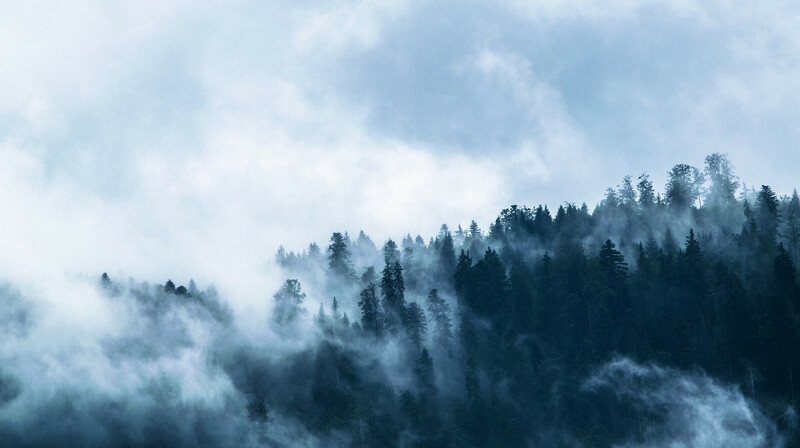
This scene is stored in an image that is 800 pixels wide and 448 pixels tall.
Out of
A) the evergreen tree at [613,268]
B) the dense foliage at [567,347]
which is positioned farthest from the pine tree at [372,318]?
the evergreen tree at [613,268]

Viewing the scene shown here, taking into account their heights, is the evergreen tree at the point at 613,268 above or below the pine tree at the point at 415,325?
above

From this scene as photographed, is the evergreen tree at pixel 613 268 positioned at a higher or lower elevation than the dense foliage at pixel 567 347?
higher

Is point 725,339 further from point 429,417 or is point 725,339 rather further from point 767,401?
point 429,417

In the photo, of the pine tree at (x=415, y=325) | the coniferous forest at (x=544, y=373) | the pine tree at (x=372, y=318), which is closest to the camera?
the coniferous forest at (x=544, y=373)

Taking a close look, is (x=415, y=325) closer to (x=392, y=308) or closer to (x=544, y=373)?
(x=392, y=308)

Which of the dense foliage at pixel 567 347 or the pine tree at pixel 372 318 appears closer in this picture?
the dense foliage at pixel 567 347

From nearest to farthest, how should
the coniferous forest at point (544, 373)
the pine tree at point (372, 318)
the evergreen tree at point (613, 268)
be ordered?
the coniferous forest at point (544, 373), the evergreen tree at point (613, 268), the pine tree at point (372, 318)

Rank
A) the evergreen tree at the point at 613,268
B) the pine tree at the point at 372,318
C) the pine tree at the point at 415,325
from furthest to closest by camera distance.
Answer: the pine tree at the point at 372,318 < the pine tree at the point at 415,325 < the evergreen tree at the point at 613,268

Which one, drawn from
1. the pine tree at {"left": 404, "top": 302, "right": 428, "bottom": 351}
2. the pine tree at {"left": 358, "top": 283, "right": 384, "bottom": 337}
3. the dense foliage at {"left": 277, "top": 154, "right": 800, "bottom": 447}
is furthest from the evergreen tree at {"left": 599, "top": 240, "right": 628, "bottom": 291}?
the pine tree at {"left": 358, "top": 283, "right": 384, "bottom": 337}

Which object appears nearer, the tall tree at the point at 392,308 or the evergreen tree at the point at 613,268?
the evergreen tree at the point at 613,268

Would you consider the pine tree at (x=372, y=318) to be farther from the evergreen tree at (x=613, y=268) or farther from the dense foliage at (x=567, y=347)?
the evergreen tree at (x=613, y=268)

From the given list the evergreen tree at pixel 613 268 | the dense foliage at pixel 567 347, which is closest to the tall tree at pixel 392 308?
the dense foliage at pixel 567 347

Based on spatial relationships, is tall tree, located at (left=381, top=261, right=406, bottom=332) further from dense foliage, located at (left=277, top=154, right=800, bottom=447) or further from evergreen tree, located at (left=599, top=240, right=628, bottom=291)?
evergreen tree, located at (left=599, top=240, right=628, bottom=291)

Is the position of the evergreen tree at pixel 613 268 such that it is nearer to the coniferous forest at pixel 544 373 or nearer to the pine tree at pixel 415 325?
the coniferous forest at pixel 544 373
